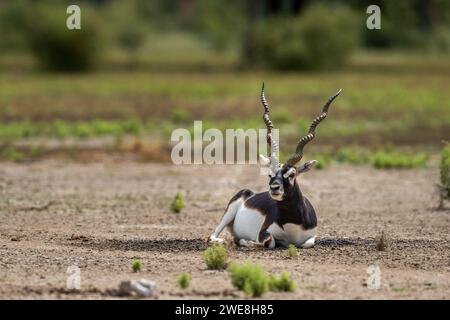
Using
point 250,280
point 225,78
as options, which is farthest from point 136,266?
point 225,78

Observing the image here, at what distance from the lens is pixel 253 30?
52.7 metres

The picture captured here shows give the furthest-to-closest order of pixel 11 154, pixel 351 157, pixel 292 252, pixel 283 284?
pixel 11 154 < pixel 351 157 < pixel 292 252 < pixel 283 284

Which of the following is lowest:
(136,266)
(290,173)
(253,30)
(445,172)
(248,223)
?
(136,266)

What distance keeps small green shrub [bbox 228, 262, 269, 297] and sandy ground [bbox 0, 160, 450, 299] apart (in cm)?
10

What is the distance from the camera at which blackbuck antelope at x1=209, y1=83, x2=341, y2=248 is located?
12211mm

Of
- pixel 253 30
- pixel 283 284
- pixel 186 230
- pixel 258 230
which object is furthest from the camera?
pixel 253 30

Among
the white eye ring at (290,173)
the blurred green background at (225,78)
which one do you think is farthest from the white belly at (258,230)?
the blurred green background at (225,78)

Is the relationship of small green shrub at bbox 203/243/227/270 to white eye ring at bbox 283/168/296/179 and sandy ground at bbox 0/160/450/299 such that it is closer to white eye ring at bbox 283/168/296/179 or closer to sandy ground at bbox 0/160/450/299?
sandy ground at bbox 0/160/450/299

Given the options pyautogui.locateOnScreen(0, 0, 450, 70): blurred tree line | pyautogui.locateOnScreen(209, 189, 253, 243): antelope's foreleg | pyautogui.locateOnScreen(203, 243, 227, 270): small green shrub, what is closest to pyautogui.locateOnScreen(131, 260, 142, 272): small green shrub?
pyautogui.locateOnScreen(203, 243, 227, 270): small green shrub

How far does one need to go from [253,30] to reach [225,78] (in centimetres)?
879

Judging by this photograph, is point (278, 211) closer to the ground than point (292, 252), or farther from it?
farther from it

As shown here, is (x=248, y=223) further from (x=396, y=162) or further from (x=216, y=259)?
(x=396, y=162)
